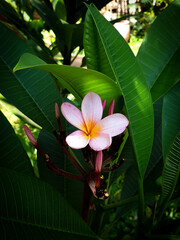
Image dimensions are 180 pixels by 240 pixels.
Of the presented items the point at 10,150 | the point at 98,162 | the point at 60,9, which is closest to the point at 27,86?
the point at 10,150

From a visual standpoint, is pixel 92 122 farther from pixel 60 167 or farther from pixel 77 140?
pixel 60 167

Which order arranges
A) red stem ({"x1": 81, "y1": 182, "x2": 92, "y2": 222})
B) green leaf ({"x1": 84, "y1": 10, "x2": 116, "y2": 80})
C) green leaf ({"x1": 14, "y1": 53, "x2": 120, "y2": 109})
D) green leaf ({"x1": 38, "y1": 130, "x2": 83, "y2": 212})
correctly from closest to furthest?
green leaf ({"x1": 14, "y1": 53, "x2": 120, "y2": 109}) → green leaf ({"x1": 84, "y1": 10, "x2": 116, "y2": 80}) → red stem ({"x1": 81, "y1": 182, "x2": 92, "y2": 222}) → green leaf ({"x1": 38, "y1": 130, "x2": 83, "y2": 212})

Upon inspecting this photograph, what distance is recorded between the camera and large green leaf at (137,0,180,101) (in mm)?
556

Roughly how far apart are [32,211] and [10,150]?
16 cm

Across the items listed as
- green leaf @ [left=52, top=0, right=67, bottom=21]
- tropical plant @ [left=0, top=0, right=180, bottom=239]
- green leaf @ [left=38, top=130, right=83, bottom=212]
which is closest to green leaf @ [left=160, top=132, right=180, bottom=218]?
tropical plant @ [left=0, top=0, right=180, bottom=239]

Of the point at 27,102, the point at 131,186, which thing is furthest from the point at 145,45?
the point at 131,186

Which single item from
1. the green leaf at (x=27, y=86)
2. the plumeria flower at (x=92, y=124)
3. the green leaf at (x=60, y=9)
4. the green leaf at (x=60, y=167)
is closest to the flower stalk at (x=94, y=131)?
the plumeria flower at (x=92, y=124)

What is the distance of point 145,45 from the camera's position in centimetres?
57

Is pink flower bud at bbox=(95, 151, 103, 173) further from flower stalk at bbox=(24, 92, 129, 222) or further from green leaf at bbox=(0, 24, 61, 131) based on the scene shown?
green leaf at bbox=(0, 24, 61, 131)

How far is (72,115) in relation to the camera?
1.37 feet

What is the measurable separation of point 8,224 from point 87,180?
5.9 inches

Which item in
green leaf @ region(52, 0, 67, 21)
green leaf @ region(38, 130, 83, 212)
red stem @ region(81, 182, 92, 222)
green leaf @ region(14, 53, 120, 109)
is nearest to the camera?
green leaf @ region(14, 53, 120, 109)

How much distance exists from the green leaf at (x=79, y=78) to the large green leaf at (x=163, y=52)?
155 millimetres

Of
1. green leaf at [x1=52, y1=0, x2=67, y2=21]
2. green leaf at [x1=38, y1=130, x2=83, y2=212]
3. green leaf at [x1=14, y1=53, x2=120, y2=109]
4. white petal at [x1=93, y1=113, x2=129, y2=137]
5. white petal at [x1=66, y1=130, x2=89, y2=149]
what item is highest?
green leaf at [x1=52, y1=0, x2=67, y2=21]
